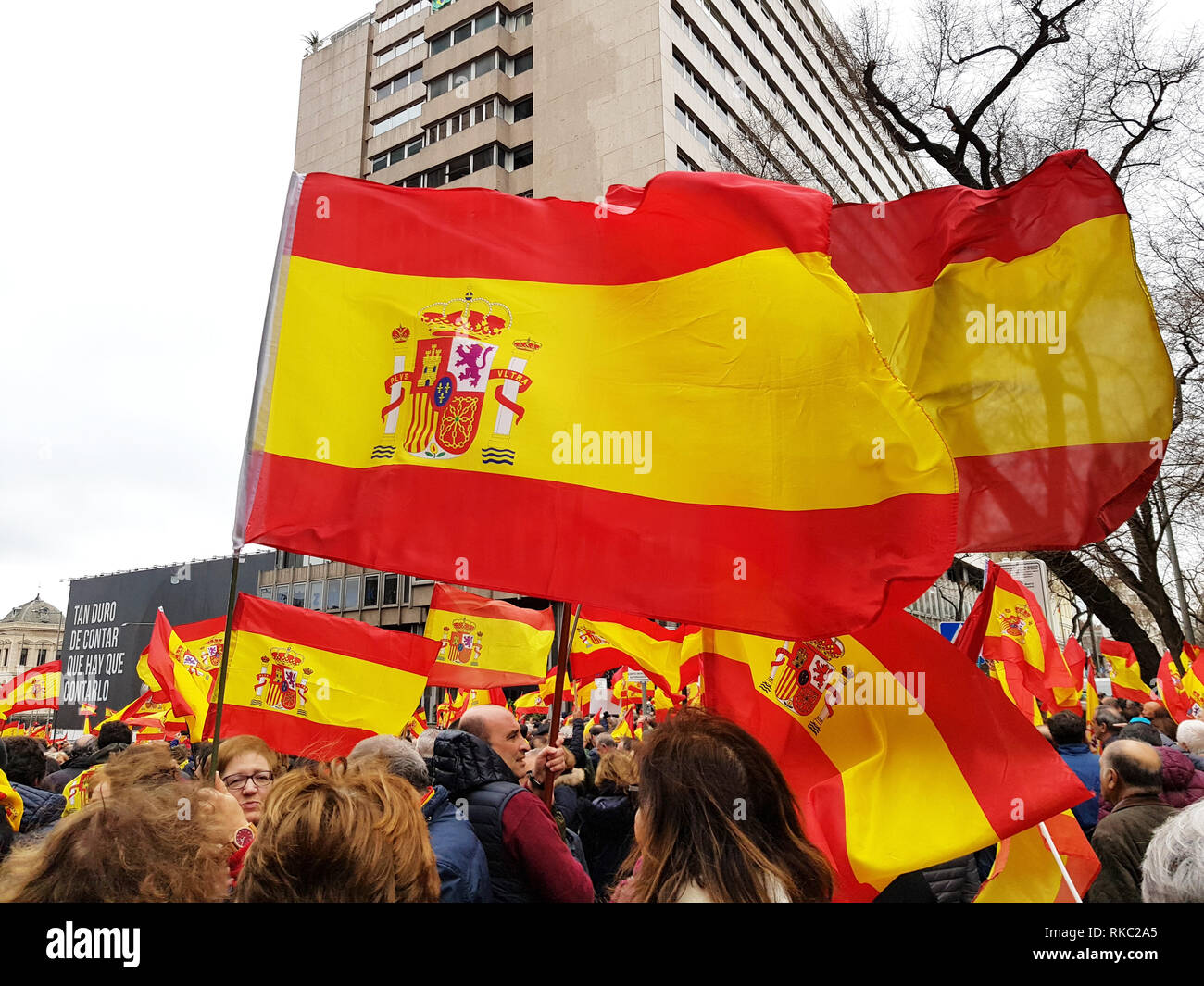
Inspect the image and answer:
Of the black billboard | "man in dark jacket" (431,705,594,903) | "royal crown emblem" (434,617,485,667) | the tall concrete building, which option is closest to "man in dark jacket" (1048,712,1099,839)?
"man in dark jacket" (431,705,594,903)

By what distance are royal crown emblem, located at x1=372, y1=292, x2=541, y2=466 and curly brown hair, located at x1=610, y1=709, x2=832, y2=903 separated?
5.11ft

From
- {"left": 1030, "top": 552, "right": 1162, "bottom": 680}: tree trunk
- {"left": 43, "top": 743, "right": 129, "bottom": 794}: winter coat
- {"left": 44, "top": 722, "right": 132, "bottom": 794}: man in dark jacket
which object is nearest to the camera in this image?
{"left": 43, "top": 743, "right": 129, "bottom": 794}: winter coat

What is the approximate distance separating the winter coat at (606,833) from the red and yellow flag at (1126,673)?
42.0 feet

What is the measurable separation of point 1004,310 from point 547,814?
10.6 ft

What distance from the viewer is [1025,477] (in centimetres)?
436

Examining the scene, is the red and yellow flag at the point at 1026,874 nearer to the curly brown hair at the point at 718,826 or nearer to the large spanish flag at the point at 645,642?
the curly brown hair at the point at 718,826

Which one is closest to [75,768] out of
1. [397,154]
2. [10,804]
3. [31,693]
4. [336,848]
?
[10,804]

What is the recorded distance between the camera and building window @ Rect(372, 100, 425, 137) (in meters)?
47.4

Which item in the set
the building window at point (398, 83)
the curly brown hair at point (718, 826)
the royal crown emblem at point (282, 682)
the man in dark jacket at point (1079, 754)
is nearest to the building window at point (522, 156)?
the building window at point (398, 83)

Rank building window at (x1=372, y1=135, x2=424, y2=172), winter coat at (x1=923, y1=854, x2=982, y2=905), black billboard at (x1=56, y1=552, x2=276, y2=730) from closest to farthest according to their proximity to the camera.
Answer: winter coat at (x1=923, y1=854, x2=982, y2=905), building window at (x1=372, y1=135, x2=424, y2=172), black billboard at (x1=56, y1=552, x2=276, y2=730)

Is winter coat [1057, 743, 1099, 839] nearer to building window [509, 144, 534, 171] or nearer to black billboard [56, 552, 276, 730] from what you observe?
building window [509, 144, 534, 171]

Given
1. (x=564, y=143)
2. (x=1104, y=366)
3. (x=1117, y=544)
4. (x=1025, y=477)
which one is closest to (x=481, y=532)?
(x=1025, y=477)

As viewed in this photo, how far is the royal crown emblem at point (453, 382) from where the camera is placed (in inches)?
142
